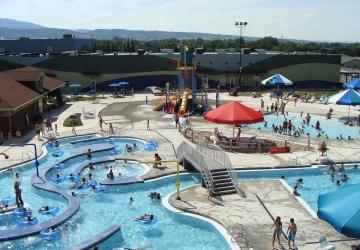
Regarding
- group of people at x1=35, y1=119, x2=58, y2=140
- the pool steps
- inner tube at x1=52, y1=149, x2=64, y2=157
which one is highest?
group of people at x1=35, y1=119, x2=58, y2=140

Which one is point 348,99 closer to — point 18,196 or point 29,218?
point 18,196

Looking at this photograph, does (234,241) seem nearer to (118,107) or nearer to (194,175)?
(194,175)

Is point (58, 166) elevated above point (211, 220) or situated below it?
above

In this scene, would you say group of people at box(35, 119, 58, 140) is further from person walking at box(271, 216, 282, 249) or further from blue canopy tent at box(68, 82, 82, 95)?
person walking at box(271, 216, 282, 249)

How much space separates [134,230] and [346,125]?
91.4 feet

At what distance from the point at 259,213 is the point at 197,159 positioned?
6.10m

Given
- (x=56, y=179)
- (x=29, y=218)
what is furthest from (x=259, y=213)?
(x=56, y=179)

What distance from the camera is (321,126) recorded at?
1636 inches

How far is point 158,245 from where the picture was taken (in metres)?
18.7

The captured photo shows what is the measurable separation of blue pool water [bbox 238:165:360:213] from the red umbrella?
5.86m

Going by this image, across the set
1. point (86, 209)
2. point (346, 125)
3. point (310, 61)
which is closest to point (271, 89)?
point (310, 61)

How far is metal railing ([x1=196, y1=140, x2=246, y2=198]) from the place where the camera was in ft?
79.3

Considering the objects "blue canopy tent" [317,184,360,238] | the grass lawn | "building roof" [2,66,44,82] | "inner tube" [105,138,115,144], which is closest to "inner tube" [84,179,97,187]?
"inner tube" [105,138,115,144]

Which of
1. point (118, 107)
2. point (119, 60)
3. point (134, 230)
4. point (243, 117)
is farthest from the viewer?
point (119, 60)
